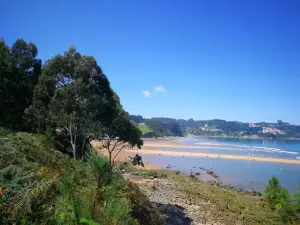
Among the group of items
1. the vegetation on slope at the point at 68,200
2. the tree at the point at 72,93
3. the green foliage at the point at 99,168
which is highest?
the tree at the point at 72,93

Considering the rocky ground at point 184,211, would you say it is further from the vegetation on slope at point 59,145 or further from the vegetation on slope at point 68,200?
the vegetation on slope at point 68,200

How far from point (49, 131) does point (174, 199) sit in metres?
11.5

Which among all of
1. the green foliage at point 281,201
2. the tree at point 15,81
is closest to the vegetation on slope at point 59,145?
the tree at point 15,81

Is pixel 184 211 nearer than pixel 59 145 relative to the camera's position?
Yes

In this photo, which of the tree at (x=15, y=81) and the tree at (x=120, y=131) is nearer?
the tree at (x=15, y=81)

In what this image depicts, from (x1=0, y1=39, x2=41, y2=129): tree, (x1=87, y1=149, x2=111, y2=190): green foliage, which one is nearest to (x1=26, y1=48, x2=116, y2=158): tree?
(x1=0, y1=39, x2=41, y2=129): tree

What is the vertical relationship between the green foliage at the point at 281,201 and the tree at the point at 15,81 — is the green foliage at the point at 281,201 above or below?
below

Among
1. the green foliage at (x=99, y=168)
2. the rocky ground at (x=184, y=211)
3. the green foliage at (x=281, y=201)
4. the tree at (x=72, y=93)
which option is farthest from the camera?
the green foliage at (x=281, y=201)

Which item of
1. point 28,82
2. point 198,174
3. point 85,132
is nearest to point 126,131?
point 85,132

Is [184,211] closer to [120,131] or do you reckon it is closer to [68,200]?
[120,131]

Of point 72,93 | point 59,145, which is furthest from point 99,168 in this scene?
point 59,145

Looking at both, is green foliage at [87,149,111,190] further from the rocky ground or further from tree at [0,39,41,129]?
tree at [0,39,41,129]

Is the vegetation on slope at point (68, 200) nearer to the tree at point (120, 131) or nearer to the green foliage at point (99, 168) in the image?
the green foliage at point (99, 168)

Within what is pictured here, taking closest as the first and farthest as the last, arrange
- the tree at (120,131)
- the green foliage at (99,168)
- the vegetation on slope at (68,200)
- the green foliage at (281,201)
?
the vegetation on slope at (68,200) < the green foliage at (99,168) < the green foliage at (281,201) < the tree at (120,131)
